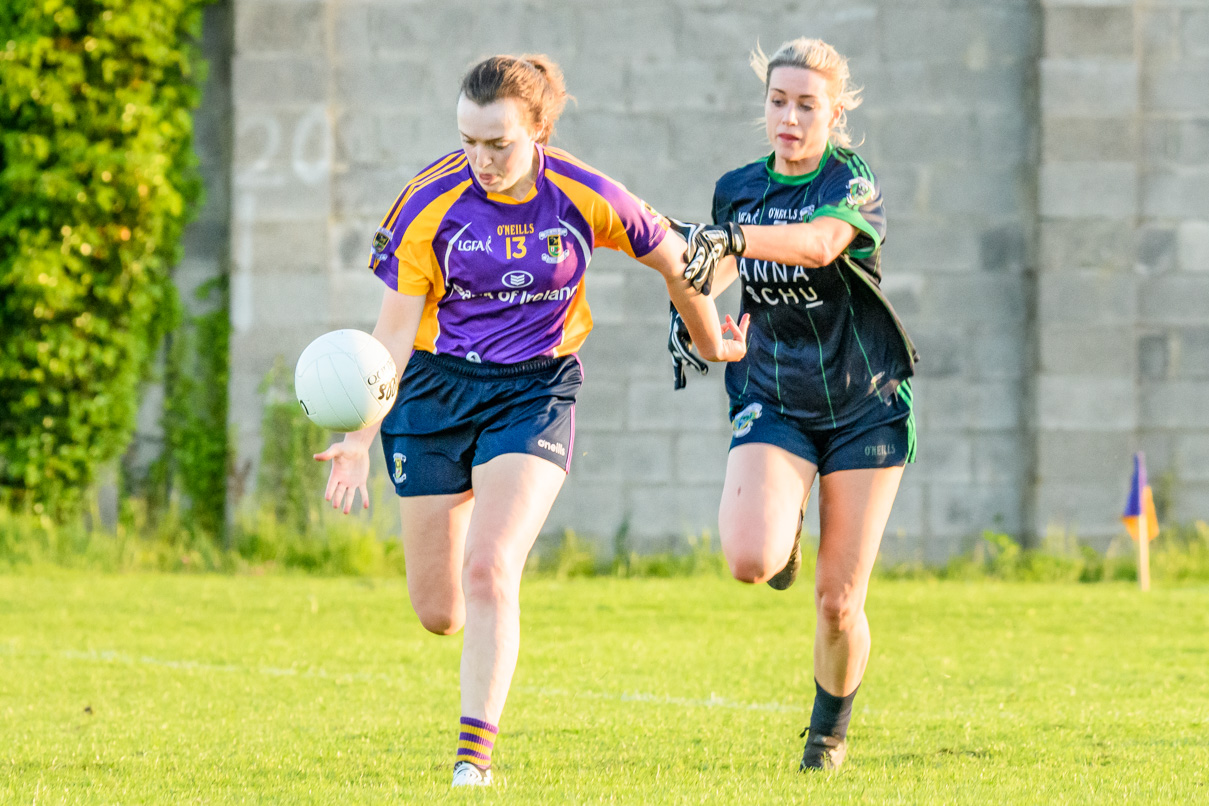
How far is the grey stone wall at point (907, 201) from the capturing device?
10852 millimetres

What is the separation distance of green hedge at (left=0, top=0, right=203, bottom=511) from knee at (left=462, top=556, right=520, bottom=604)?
743cm

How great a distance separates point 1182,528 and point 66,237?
8.55 m

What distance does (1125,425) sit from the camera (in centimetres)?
1088

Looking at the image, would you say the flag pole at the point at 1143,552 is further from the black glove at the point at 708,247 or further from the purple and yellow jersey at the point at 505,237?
the purple and yellow jersey at the point at 505,237

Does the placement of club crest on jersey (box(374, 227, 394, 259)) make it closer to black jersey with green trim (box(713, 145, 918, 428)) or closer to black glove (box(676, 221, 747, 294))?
black glove (box(676, 221, 747, 294))

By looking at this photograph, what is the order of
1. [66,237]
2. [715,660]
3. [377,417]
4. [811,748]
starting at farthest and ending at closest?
[66,237]
[715,660]
[811,748]
[377,417]

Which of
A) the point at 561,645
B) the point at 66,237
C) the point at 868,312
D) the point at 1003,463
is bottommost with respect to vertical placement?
the point at 561,645

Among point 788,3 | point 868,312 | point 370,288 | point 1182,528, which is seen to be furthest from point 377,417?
point 1182,528

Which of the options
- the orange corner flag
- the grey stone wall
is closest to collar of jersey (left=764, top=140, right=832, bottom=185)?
the orange corner flag

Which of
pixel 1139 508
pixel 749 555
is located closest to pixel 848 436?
pixel 749 555

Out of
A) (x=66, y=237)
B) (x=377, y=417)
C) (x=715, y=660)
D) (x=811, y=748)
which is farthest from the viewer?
(x=66, y=237)

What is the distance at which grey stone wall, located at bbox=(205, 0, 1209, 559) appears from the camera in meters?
10.9

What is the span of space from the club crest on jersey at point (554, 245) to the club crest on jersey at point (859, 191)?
958mm

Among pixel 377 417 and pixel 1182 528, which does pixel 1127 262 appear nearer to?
pixel 1182 528
